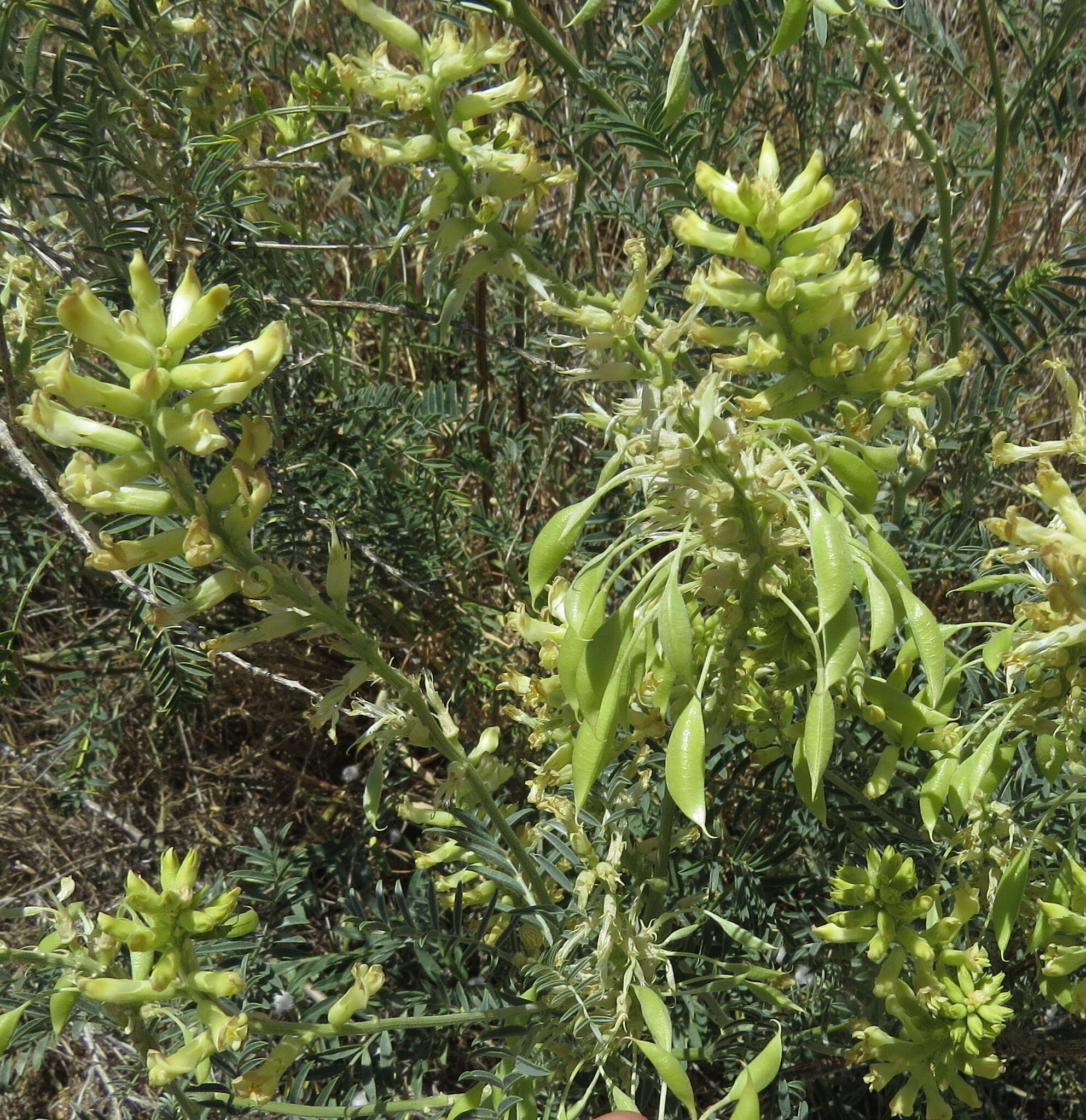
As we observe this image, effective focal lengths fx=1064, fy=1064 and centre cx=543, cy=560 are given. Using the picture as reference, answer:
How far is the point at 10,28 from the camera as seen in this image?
1.66 m

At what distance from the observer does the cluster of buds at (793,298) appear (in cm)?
119

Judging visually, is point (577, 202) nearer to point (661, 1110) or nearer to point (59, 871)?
point (661, 1110)

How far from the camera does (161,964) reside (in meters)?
1.21

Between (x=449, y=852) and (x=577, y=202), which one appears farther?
(x=577, y=202)

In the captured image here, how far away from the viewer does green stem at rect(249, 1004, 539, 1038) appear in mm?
1219

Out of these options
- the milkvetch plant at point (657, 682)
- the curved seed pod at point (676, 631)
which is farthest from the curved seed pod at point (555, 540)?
the curved seed pod at point (676, 631)

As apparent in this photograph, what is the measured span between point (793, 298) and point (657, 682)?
0.47m

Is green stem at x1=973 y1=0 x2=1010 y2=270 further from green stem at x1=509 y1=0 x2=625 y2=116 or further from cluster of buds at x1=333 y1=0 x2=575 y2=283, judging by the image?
cluster of buds at x1=333 y1=0 x2=575 y2=283

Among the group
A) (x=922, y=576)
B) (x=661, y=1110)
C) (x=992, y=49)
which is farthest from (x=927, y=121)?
(x=661, y=1110)

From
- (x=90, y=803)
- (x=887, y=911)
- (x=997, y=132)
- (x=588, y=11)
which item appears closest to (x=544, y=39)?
(x=588, y=11)

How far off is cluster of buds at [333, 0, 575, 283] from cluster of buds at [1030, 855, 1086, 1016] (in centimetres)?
109

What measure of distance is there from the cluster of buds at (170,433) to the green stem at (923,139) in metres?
1.02

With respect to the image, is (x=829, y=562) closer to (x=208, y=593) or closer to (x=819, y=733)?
(x=819, y=733)

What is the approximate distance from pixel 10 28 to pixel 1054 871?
199 cm
